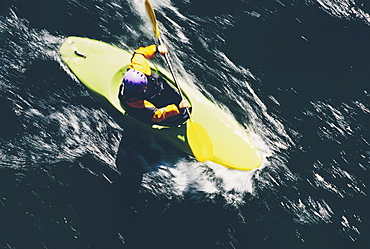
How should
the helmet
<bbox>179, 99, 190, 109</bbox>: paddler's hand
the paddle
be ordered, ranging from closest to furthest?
1. the helmet
2. <bbox>179, 99, 190, 109</bbox>: paddler's hand
3. the paddle

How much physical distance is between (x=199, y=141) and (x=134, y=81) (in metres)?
1.08

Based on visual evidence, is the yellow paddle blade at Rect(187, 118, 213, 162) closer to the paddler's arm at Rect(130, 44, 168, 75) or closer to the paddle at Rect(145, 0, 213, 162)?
the paddle at Rect(145, 0, 213, 162)

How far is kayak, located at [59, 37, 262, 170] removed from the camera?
Answer: 451 centimetres

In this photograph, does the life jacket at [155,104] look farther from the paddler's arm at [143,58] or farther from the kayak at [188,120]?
the paddler's arm at [143,58]

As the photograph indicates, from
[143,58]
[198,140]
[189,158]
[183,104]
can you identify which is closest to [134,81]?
[143,58]

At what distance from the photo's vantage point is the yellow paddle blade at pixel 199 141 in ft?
14.6

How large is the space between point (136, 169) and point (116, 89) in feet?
3.69

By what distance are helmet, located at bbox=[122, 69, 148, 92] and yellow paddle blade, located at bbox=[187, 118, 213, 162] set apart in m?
0.77

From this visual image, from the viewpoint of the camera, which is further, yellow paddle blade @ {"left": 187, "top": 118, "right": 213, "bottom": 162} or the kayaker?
yellow paddle blade @ {"left": 187, "top": 118, "right": 213, "bottom": 162}

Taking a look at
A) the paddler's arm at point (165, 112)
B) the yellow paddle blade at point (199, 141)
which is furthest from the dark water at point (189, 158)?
the paddler's arm at point (165, 112)

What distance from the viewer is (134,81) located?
4.07 meters

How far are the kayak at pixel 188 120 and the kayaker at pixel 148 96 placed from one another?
0.11 m

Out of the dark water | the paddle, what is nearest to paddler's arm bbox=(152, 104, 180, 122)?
the paddle

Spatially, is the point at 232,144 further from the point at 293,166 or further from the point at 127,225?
the point at 127,225
